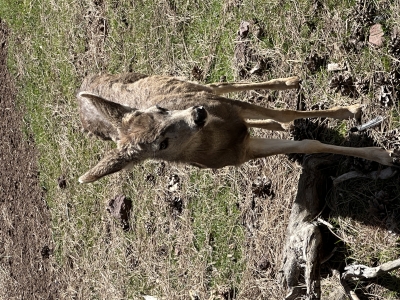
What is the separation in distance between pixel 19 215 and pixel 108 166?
621 cm

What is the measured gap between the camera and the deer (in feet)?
15.2

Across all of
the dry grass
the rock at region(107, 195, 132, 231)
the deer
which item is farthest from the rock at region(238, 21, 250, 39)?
the rock at region(107, 195, 132, 231)

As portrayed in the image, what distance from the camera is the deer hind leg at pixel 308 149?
4.75 meters

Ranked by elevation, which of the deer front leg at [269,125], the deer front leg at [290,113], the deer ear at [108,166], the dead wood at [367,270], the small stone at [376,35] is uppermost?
the small stone at [376,35]

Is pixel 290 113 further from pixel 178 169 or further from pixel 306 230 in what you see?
pixel 178 169

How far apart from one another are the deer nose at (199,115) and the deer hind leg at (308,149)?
2.78ft

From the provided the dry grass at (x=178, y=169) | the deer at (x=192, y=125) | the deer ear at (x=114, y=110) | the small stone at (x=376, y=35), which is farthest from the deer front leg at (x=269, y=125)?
the deer ear at (x=114, y=110)

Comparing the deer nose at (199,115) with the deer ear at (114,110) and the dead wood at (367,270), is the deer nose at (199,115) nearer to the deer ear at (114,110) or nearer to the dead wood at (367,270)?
the deer ear at (114,110)

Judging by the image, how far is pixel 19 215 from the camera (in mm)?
10000

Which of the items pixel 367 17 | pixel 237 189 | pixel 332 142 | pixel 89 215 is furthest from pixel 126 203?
pixel 367 17

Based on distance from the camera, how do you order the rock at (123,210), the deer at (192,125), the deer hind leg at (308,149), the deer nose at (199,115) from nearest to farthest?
the deer nose at (199,115), the deer at (192,125), the deer hind leg at (308,149), the rock at (123,210)

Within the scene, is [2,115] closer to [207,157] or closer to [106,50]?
[106,50]

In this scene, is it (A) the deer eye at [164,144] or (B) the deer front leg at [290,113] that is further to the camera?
(B) the deer front leg at [290,113]

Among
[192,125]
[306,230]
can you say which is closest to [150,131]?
[192,125]
